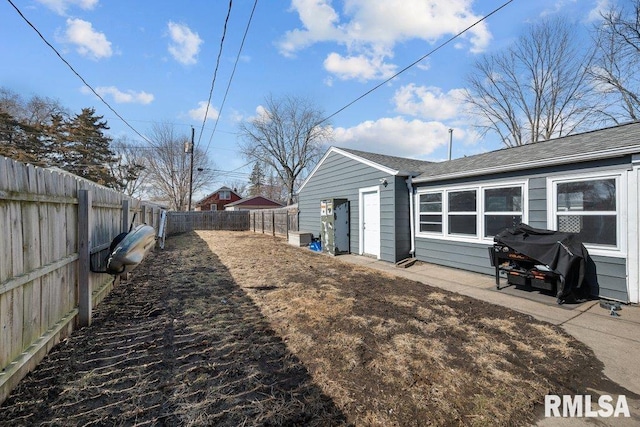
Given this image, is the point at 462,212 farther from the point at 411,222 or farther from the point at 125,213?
the point at 125,213

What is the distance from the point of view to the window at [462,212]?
263 inches

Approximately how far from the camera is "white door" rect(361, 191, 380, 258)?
8562mm

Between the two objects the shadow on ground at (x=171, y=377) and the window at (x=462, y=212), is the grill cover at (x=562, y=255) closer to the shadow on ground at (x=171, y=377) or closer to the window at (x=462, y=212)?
the window at (x=462, y=212)

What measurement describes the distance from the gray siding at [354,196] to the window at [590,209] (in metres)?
3.56

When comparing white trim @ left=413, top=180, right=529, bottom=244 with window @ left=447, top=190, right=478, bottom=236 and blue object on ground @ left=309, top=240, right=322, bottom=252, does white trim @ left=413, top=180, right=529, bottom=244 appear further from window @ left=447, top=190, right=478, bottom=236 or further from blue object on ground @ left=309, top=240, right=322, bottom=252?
blue object on ground @ left=309, top=240, right=322, bottom=252

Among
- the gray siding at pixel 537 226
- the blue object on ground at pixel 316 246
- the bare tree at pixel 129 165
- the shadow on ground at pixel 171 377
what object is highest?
the bare tree at pixel 129 165

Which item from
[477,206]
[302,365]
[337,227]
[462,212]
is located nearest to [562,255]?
[477,206]

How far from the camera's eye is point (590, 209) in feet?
15.6

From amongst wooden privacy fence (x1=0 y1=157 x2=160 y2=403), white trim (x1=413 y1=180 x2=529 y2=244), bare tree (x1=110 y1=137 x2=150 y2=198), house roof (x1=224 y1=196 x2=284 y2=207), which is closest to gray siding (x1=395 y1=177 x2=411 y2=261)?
white trim (x1=413 y1=180 x2=529 y2=244)

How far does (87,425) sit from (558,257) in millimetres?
5908

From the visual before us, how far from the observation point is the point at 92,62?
7.27 meters

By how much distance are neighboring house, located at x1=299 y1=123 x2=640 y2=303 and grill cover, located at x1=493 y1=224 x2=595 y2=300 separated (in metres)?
0.43

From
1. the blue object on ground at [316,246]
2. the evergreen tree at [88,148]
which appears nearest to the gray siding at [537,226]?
the blue object on ground at [316,246]

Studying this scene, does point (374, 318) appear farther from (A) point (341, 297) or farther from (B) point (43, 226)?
(B) point (43, 226)
